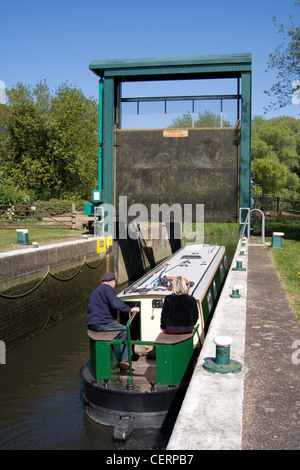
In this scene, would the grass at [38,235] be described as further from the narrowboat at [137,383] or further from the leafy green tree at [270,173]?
the leafy green tree at [270,173]

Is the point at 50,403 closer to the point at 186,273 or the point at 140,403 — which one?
the point at 140,403

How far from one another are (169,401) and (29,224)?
21.0m

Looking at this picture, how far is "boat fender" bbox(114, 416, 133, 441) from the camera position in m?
6.46

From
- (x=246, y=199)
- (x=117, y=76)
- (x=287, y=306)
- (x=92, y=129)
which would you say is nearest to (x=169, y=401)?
(x=287, y=306)

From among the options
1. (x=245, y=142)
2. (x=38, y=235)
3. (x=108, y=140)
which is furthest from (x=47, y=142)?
(x=245, y=142)

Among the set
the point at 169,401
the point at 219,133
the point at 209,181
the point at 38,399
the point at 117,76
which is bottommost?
the point at 38,399

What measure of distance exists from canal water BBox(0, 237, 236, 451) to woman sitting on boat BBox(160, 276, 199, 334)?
4.98 ft

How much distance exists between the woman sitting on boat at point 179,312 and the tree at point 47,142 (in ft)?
98.0

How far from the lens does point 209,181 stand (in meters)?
18.2

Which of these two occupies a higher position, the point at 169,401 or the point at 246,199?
the point at 246,199

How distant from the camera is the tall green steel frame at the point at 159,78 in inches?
675
